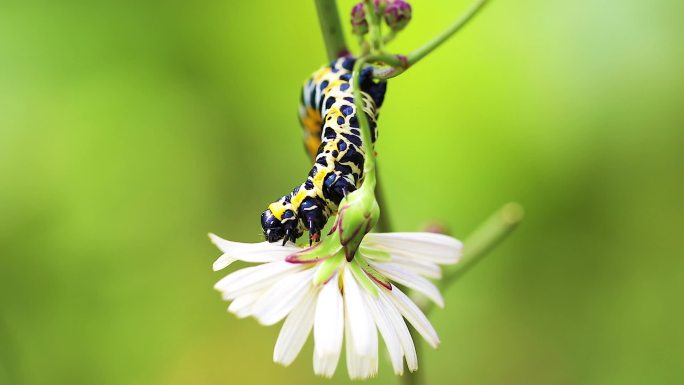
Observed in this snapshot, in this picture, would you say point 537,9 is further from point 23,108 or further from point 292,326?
point 292,326

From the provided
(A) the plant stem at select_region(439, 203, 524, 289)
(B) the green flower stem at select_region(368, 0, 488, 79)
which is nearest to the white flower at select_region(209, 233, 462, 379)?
(B) the green flower stem at select_region(368, 0, 488, 79)

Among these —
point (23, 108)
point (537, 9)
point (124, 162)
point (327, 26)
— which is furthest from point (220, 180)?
point (327, 26)

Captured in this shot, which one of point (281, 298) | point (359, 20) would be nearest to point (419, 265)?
point (281, 298)

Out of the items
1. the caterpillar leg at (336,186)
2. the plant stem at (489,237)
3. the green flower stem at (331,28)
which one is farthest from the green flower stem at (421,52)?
the plant stem at (489,237)

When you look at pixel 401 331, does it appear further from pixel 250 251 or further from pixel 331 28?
pixel 331 28

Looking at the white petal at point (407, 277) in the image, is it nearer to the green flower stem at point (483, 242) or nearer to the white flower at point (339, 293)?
the white flower at point (339, 293)

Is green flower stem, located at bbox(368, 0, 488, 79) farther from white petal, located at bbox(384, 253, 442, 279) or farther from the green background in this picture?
the green background

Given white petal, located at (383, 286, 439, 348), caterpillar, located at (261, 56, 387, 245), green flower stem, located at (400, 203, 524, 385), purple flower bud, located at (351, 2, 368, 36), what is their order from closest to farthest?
white petal, located at (383, 286, 439, 348) → caterpillar, located at (261, 56, 387, 245) → purple flower bud, located at (351, 2, 368, 36) → green flower stem, located at (400, 203, 524, 385)

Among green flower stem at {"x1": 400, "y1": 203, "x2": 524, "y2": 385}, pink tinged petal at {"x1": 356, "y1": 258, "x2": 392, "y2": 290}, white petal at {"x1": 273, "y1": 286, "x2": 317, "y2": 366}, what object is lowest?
green flower stem at {"x1": 400, "y1": 203, "x2": 524, "y2": 385}
